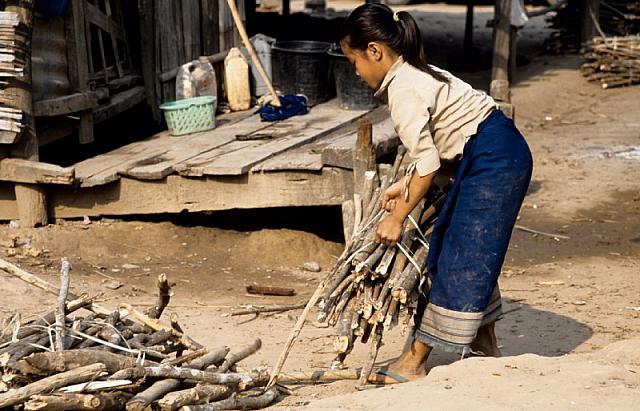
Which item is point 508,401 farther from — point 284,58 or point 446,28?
point 446,28

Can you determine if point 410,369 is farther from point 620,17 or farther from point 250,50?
point 620,17

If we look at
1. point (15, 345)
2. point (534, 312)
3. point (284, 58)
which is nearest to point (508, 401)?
point (15, 345)

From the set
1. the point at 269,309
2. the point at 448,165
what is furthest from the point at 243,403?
the point at 269,309

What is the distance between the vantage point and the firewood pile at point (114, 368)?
4238 mm

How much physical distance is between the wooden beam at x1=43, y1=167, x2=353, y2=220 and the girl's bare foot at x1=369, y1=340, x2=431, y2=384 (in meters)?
2.60

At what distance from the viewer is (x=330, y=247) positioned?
8.40m

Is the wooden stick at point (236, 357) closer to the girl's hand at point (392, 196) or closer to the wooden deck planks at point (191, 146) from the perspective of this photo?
the girl's hand at point (392, 196)

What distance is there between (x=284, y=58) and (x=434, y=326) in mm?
5454

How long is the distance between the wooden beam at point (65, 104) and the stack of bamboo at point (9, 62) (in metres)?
0.27

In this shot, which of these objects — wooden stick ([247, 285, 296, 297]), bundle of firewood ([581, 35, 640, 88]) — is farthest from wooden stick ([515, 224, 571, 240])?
bundle of firewood ([581, 35, 640, 88])

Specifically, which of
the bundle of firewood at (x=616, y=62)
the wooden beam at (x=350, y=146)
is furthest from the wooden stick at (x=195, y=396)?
the bundle of firewood at (x=616, y=62)

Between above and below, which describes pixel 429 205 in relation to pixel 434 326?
above

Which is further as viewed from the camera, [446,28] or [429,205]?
[446,28]

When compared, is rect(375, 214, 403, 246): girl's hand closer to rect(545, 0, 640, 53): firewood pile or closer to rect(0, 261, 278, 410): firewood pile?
rect(0, 261, 278, 410): firewood pile
